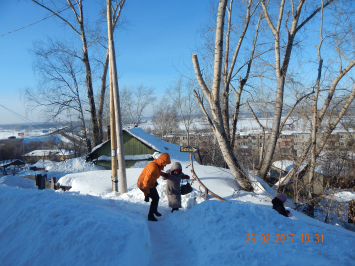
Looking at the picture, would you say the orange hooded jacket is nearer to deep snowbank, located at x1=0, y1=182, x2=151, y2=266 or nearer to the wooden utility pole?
deep snowbank, located at x1=0, y1=182, x2=151, y2=266

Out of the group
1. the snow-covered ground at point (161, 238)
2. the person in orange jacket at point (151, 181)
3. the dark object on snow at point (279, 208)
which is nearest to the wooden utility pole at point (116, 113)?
the person in orange jacket at point (151, 181)

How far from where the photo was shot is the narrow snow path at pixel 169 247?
133 inches

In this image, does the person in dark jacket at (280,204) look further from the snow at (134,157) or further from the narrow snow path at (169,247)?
the snow at (134,157)

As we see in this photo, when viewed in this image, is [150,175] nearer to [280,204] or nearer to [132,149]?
[280,204]

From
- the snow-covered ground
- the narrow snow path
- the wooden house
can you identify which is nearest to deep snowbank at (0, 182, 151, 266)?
the snow-covered ground

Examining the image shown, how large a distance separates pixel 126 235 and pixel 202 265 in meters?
1.14

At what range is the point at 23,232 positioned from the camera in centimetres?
310

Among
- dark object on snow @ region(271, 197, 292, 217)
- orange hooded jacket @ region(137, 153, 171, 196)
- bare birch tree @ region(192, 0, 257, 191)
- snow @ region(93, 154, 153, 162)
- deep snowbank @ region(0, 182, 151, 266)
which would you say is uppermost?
bare birch tree @ region(192, 0, 257, 191)

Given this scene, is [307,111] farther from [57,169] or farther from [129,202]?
[57,169]

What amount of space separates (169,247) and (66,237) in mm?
1808

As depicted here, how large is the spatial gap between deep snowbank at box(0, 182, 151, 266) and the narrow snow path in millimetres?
384

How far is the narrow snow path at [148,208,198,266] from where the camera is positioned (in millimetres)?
3372

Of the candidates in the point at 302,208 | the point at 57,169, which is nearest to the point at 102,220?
the point at 302,208
